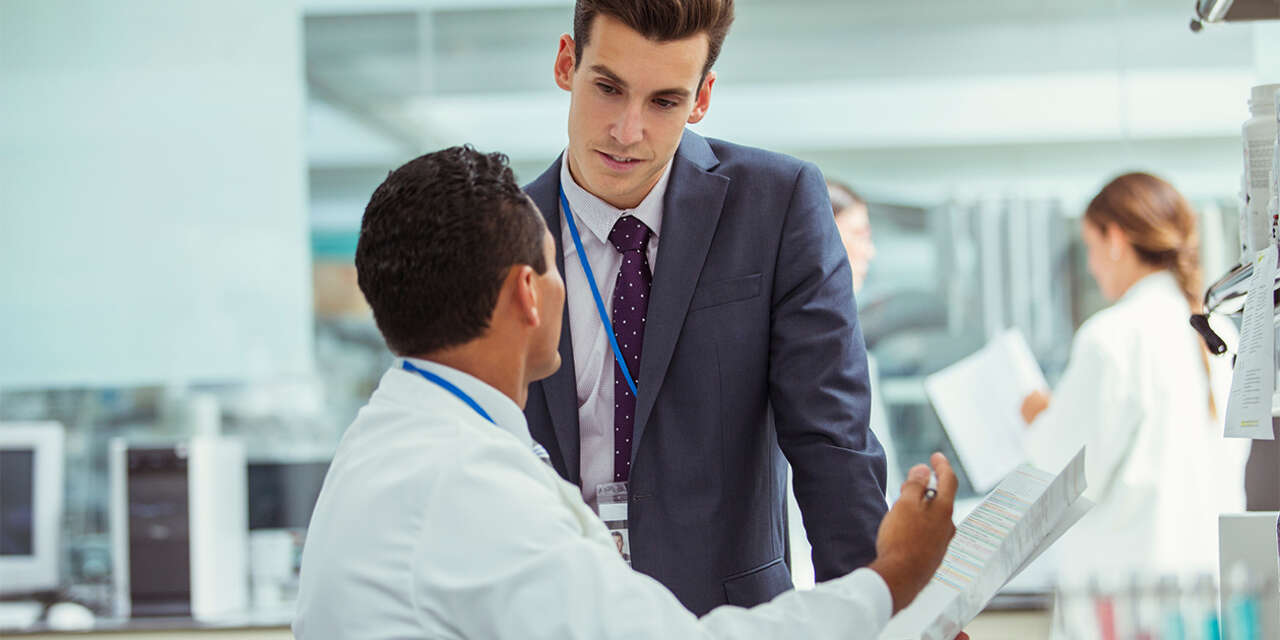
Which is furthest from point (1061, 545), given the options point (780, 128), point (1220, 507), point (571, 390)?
point (571, 390)

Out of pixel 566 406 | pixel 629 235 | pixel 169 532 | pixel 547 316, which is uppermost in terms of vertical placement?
pixel 629 235

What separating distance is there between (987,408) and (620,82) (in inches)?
109

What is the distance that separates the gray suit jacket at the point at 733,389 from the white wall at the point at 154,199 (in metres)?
2.95

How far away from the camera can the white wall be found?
4.24 meters

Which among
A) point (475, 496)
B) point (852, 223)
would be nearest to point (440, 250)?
point (475, 496)

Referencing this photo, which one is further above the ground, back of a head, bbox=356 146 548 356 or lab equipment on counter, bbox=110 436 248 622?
back of a head, bbox=356 146 548 356

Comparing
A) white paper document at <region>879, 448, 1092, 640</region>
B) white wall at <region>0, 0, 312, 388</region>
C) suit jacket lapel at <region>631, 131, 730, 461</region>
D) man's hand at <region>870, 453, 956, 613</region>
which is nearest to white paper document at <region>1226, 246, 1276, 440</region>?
white paper document at <region>879, 448, 1092, 640</region>

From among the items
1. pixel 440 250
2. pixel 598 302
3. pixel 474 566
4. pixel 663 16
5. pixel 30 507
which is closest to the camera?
pixel 474 566

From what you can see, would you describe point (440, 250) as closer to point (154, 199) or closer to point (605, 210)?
point (605, 210)

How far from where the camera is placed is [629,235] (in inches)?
62.1

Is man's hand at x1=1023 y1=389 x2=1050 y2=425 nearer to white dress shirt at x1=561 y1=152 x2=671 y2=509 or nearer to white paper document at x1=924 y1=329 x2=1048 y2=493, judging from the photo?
white paper document at x1=924 y1=329 x2=1048 y2=493

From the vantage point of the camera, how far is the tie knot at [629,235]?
1572 mm

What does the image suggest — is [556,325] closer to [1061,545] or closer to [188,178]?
[1061,545]

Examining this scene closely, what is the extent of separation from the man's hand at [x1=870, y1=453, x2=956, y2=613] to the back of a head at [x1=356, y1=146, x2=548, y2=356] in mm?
392
